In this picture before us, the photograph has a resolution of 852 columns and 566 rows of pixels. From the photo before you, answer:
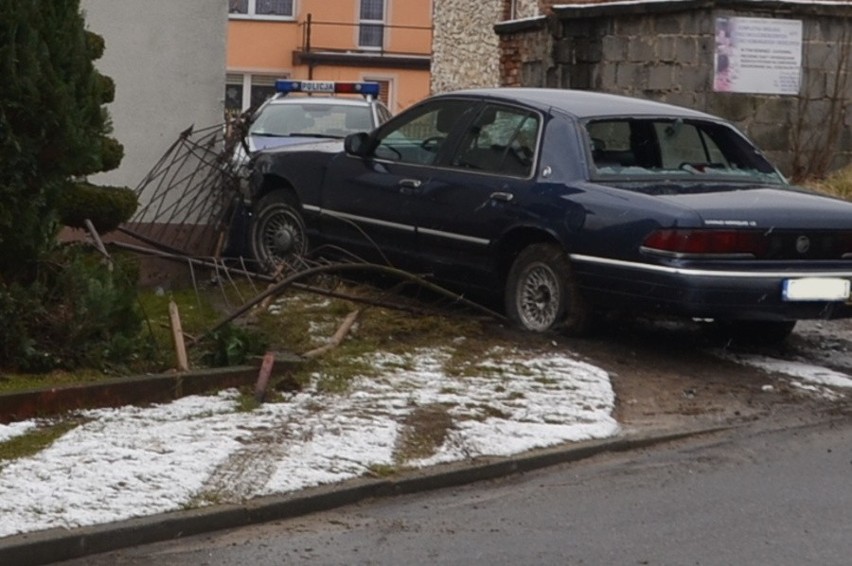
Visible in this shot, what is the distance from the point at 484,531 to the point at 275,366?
9.16ft

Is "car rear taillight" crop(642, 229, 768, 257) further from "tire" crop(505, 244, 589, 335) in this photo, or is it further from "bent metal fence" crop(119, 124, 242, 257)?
"bent metal fence" crop(119, 124, 242, 257)

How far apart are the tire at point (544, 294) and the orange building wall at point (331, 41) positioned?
3624 centimetres

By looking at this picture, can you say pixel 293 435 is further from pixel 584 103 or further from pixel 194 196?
pixel 194 196

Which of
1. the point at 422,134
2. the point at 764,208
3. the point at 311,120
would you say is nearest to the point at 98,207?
the point at 422,134

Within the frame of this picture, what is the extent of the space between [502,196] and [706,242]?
5.27 ft

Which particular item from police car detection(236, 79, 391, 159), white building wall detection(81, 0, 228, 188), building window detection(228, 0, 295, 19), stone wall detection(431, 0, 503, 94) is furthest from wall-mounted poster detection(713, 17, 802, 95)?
building window detection(228, 0, 295, 19)

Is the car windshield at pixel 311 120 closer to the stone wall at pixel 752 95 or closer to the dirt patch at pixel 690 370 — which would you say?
the stone wall at pixel 752 95

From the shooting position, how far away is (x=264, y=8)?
47875mm

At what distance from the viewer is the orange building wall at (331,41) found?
156 feet

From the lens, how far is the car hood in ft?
33.7

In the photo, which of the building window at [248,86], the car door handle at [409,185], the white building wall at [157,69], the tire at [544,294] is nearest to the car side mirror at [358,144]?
the car door handle at [409,185]

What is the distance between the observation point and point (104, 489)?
7.27 metres

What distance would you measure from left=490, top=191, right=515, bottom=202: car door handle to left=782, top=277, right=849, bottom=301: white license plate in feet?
6.17

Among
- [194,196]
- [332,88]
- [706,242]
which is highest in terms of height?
[332,88]
